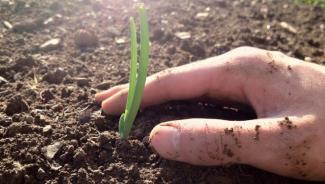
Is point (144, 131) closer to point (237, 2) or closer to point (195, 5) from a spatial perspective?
point (195, 5)

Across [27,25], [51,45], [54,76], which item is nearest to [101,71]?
[54,76]

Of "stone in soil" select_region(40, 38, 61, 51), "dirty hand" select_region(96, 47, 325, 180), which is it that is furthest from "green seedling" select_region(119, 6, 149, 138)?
"stone in soil" select_region(40, 38, 61, 51)

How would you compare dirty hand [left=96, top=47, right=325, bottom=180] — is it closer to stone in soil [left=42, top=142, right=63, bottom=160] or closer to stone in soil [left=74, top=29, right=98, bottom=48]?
stone in soil [left=42, top=142, right=63, bottom=160]

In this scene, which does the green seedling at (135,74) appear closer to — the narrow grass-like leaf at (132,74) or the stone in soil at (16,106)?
the narrow grass-like leaf at (132,74)

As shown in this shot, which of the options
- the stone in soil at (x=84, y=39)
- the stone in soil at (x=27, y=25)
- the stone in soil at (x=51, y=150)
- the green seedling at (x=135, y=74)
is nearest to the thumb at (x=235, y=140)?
the green seedling at (x=135, y=74)

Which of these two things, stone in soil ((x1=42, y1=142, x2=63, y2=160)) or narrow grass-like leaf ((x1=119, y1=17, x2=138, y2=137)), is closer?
narrow grass-like leaf ((x1=119, y1=17, x2=138, y2=137))

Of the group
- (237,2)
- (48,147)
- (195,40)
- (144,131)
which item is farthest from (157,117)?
(237,2)
